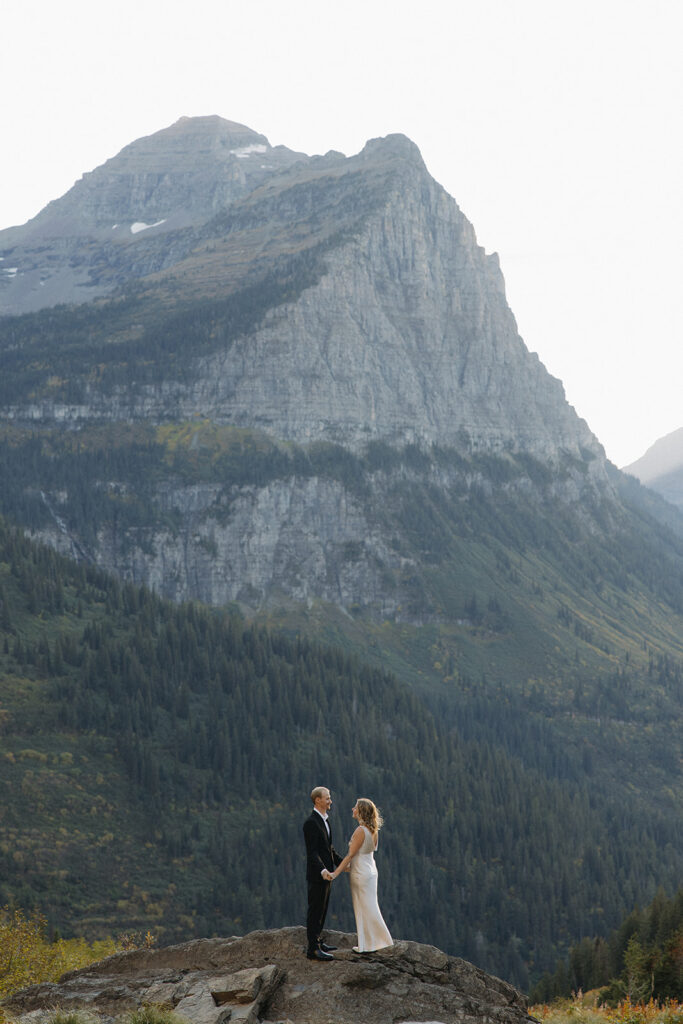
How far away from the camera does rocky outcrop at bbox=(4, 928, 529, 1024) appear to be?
31578 mm

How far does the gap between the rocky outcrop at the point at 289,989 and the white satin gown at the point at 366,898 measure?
1.53 ft

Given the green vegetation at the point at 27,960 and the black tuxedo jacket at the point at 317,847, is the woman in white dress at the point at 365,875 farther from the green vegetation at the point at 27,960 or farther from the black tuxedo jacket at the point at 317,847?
the green vegetation at the point at 27,960

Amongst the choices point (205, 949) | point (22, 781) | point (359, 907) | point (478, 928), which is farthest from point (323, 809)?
point (478, 928)

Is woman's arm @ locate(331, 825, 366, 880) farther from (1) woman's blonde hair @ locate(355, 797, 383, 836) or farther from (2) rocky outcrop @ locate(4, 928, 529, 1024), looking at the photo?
(2) rocky outcrop @ locate(4, 928, 529, 1024)

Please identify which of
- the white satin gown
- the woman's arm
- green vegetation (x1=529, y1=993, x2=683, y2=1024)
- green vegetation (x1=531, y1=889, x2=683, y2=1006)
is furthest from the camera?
green vegetation (x1=531, y1=889, x2=683, y2=1006)

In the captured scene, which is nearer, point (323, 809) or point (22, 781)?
point (323, 809)

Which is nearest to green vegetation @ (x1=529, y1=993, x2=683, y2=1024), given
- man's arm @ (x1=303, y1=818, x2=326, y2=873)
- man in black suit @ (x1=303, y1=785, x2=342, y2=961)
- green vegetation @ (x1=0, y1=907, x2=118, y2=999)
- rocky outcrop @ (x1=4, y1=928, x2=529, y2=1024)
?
rocky outcrop @ (x1=4, y1=928, x2=529, y2=1024)

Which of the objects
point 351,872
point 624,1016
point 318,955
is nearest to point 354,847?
point 351,872

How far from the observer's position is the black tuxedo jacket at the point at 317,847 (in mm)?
33688

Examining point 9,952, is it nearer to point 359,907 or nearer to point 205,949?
point 205,949

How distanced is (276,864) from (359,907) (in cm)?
16418

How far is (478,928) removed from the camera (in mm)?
199000

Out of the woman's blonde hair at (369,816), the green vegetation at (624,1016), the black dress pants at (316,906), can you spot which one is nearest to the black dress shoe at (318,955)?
the black dress pants at (316,906)

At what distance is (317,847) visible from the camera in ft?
111
